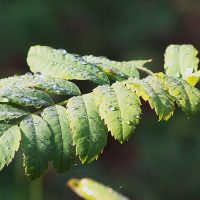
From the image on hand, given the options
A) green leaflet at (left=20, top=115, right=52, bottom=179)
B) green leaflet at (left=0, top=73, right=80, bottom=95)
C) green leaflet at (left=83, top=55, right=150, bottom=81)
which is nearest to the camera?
green leaflet at (left=20, top=115, right=52, bottom=179)

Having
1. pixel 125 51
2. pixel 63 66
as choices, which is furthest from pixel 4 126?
pixel 125 51

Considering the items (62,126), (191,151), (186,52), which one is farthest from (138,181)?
(62,126)

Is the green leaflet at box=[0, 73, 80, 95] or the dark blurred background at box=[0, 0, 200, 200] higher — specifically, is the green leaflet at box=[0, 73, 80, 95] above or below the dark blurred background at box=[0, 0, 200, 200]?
above

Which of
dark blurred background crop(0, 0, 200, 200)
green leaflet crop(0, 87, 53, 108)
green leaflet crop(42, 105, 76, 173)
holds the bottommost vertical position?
dark blurred background crop(0, 0, 200, 200)

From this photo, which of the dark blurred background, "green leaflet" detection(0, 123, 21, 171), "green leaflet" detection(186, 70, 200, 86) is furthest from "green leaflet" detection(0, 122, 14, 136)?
the dark blurred background

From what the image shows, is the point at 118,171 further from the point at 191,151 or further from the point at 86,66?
the point at 86,66

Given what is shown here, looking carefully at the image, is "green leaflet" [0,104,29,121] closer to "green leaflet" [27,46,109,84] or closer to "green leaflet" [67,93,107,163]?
"green leaflet" [67,93,107,163]
